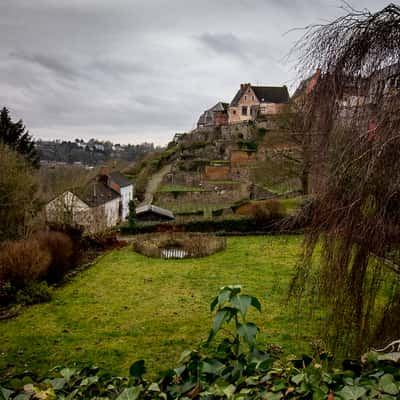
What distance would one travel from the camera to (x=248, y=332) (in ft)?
6.24

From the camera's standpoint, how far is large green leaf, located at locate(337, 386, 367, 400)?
1431 millimetres

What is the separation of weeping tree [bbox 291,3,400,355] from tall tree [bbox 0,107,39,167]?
27813mm

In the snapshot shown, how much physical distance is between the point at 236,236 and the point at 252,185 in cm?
1566

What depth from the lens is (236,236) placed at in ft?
74.1

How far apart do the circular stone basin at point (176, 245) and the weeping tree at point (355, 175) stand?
44.1ft

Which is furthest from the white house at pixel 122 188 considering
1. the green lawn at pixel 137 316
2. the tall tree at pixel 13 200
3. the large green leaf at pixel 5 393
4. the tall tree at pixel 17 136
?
the large green leaf at pixel 5 393

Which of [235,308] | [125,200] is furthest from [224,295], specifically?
[125,200]

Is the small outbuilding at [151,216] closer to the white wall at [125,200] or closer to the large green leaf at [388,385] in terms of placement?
the white wall at [125,200]

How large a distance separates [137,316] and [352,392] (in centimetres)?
883

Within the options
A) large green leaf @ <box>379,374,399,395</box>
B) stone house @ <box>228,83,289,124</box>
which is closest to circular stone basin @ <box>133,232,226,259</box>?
large green leaf @ <box>379,374,399,395</box>

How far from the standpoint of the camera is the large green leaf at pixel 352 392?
4.69ft

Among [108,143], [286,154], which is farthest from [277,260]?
[108,143]

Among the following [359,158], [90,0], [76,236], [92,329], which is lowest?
[92,329]

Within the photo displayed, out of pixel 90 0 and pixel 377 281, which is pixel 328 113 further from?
pixel 90 0
